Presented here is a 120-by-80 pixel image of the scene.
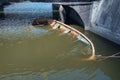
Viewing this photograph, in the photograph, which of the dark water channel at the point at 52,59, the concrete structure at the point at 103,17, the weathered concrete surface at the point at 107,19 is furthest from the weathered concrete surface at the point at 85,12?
the dark water channel at the point at 52,59

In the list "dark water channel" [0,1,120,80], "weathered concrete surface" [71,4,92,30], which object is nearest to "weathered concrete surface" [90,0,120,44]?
"dark water channel" [0,1,120,80]

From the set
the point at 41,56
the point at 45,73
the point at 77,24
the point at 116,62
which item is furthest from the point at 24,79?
the point at 77,24

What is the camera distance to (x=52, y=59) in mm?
14711

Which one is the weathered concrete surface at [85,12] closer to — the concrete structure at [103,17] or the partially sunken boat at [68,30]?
the concrete structure at [103,17]

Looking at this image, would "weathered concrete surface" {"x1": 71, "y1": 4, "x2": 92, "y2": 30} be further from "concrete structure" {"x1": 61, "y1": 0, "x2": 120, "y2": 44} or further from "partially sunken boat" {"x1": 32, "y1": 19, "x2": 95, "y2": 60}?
"partially sunken boat" {"x1": 32, "y1": 19, "x2": 95, "y2": 60}

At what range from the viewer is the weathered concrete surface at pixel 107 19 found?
17.5 metres

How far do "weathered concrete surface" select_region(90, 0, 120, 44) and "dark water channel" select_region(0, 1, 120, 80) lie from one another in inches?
21.7

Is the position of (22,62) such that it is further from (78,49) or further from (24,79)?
(78,49)

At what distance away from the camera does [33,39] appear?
795 inches

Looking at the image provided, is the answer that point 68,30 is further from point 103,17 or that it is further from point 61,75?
point 61,75

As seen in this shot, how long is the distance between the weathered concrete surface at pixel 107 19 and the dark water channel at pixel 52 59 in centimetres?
55

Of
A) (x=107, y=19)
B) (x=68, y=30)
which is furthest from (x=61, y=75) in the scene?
(x=68, y=30)

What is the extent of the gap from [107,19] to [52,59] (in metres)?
6.61

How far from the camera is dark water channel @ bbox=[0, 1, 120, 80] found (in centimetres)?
1247
